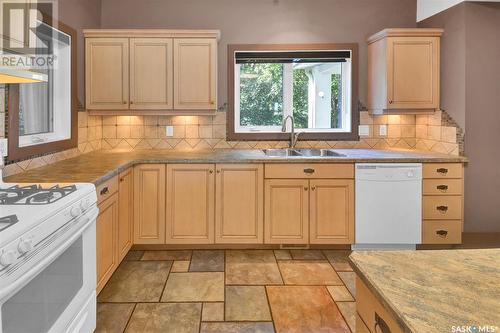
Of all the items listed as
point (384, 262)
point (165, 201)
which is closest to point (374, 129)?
point (165, 201)

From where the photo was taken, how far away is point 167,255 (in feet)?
12.6

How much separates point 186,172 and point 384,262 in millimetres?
2772

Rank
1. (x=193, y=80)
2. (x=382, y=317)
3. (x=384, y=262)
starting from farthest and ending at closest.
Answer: (x=193, y=80), (x=384, y=262), (x=382, y=317)

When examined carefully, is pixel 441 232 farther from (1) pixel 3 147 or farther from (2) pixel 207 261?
(1) pixel 3 147

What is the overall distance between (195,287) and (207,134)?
1.85 meters

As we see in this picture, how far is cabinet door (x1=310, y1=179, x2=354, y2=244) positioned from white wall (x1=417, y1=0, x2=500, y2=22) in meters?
1.89

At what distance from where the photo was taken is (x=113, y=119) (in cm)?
448

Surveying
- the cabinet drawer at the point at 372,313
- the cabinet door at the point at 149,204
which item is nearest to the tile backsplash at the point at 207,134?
the cabinet door at the point at 149,204

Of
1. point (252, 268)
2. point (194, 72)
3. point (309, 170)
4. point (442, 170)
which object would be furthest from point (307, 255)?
point (194, 72)

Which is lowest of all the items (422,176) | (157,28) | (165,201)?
(165,201)

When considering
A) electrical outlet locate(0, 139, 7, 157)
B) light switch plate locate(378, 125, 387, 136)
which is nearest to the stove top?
electrical outlet locate(0, 139, 7, 157)

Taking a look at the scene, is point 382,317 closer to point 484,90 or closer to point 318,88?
point 484,90

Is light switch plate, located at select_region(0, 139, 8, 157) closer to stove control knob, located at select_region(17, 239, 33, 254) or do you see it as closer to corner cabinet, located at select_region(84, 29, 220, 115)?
stove control knob, located at select_region(17, 239, 33, 254)

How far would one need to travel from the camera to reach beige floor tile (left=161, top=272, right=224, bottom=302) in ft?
9.69
